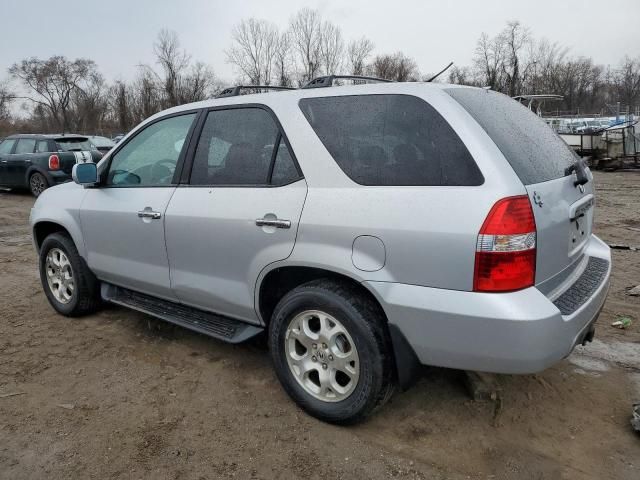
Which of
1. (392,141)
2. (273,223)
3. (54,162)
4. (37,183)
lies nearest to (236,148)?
(273,223)

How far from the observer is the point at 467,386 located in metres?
3.03

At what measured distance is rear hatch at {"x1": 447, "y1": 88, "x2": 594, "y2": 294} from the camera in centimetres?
231

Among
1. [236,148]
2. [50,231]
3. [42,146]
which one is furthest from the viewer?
[42,146]

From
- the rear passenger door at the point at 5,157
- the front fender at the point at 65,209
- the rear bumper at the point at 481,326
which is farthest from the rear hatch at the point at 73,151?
the rear bumper at the point at 481,326

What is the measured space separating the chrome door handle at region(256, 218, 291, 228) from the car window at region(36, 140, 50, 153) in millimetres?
11967

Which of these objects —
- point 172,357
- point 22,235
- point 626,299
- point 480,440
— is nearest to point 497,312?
point 480,440

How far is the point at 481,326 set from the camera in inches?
85.7

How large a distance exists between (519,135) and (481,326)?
40.8 inches

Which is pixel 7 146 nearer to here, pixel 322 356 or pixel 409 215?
pixel 322 356

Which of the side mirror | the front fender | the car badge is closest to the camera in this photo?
the car badge

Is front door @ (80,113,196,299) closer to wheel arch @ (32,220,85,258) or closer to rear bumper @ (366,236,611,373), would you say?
wheel arch @ (32,220,85,258)

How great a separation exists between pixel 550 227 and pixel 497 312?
20.1 inches

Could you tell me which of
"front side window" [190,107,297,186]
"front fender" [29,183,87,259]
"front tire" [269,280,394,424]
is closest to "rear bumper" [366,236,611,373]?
"front tire" [269,280,394,424]

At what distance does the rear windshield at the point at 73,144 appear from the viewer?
42.1 ft
